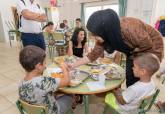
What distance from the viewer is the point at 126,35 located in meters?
1.28

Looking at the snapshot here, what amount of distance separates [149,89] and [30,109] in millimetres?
929

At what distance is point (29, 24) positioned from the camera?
218 centimetres

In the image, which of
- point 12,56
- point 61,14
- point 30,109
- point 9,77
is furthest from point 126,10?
point 30,109

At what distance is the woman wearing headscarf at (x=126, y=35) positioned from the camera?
1.14 meters

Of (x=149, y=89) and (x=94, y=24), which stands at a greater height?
(x=94, y=24)

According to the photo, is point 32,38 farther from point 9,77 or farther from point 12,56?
point 12,56

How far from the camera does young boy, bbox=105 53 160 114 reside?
1242 millimetres

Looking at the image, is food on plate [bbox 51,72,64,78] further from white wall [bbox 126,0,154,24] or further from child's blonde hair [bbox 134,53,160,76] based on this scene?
white wall [bbox 126,0,154,24]

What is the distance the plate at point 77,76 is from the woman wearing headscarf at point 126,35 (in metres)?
0.36

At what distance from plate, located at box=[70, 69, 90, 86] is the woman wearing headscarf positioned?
36 centimetres

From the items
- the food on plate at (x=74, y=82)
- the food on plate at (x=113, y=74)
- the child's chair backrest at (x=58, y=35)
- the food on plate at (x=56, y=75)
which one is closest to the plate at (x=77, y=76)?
the food on plate at (x=74, y=82)

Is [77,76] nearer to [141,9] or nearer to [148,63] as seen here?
[148,63]

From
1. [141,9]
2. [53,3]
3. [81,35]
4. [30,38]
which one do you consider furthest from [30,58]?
[53,3]

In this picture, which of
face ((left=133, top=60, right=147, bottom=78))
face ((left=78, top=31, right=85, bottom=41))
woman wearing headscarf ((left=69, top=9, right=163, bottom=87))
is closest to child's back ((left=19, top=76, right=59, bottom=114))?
woman wearing headscarf ((left=69, top=9, right=163, bottom=87))
